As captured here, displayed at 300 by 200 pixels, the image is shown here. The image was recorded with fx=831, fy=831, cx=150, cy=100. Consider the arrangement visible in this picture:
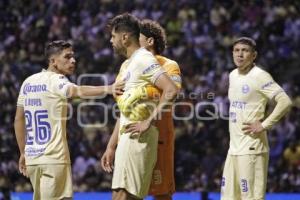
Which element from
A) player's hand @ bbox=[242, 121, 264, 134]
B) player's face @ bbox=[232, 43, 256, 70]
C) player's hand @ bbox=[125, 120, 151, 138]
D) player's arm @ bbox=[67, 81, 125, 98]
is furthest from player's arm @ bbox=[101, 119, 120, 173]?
player's face @ bbox=[232, 43, 256, 70]

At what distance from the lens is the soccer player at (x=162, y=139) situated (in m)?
8.00

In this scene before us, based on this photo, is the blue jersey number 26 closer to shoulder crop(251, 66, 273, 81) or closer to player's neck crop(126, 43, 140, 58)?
player's neck crop(126, 43, 140, 58)

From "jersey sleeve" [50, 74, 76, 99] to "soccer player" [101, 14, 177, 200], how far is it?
0.89 metres

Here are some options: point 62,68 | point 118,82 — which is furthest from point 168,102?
point 62,68

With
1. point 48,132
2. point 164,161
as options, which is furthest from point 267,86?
point 48,132

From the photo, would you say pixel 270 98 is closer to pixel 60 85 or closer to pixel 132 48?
pixel 132 48

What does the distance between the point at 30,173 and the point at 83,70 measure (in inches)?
352

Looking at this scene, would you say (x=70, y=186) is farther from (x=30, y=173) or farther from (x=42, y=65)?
(x=42, y=65)

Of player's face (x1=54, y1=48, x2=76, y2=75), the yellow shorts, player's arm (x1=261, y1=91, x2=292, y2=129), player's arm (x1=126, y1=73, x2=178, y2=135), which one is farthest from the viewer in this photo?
player's arm (x1=261, y1=91, x2=292, y2=129)

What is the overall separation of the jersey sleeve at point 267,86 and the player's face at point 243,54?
0.24 meters

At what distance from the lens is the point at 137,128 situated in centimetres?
712

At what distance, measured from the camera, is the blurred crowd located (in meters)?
15.3

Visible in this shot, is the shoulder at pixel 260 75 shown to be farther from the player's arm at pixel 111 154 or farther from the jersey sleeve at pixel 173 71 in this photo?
the player's arm at pixel 111 154

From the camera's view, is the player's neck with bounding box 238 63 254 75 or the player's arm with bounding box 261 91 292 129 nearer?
the player's arm with bounding box 261 91 292 129
